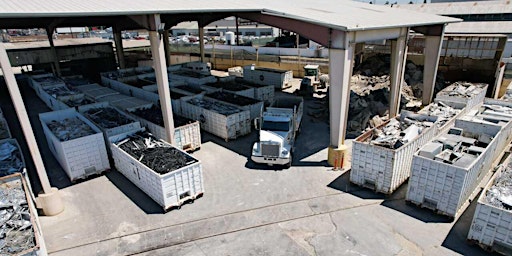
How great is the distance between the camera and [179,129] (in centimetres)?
1675

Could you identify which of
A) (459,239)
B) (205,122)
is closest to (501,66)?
(459,239)

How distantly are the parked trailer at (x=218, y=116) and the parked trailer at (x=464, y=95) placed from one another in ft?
40.6

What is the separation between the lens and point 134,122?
55.8ft

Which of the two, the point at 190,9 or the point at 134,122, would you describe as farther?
the point at 134,122

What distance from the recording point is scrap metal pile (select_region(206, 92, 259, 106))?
21.2 meters

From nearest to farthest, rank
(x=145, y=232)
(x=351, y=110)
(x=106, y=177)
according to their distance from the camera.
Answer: (x=145, y=232) < (x=106, y=177) < (x=351, y=110)

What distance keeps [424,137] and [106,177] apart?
15126 millimetres

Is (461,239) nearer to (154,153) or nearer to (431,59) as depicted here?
(154,153)

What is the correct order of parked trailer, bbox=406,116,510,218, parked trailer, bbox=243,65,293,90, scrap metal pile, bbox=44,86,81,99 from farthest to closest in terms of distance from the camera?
parked trailer, bbox=243,65,293,90 → scrap metal pile, bbox=44,86,81,99 → parked trailer, bbox=406,116,510,218

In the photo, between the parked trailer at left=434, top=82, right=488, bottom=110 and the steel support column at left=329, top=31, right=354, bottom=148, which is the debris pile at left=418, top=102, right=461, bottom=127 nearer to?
the parked trailer at left=434, top=82, right=488, bottom=110

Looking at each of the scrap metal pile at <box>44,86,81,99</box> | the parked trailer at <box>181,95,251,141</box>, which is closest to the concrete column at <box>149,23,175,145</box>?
the parked trailer at <box>181,95,251,141</box>

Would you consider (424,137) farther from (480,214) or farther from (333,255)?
(333,255)

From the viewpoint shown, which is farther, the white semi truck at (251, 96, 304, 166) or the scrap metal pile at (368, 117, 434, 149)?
the white semi truck at (251, 96, 304, 166)

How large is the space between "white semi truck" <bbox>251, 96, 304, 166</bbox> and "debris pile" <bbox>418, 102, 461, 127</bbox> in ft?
24.2
